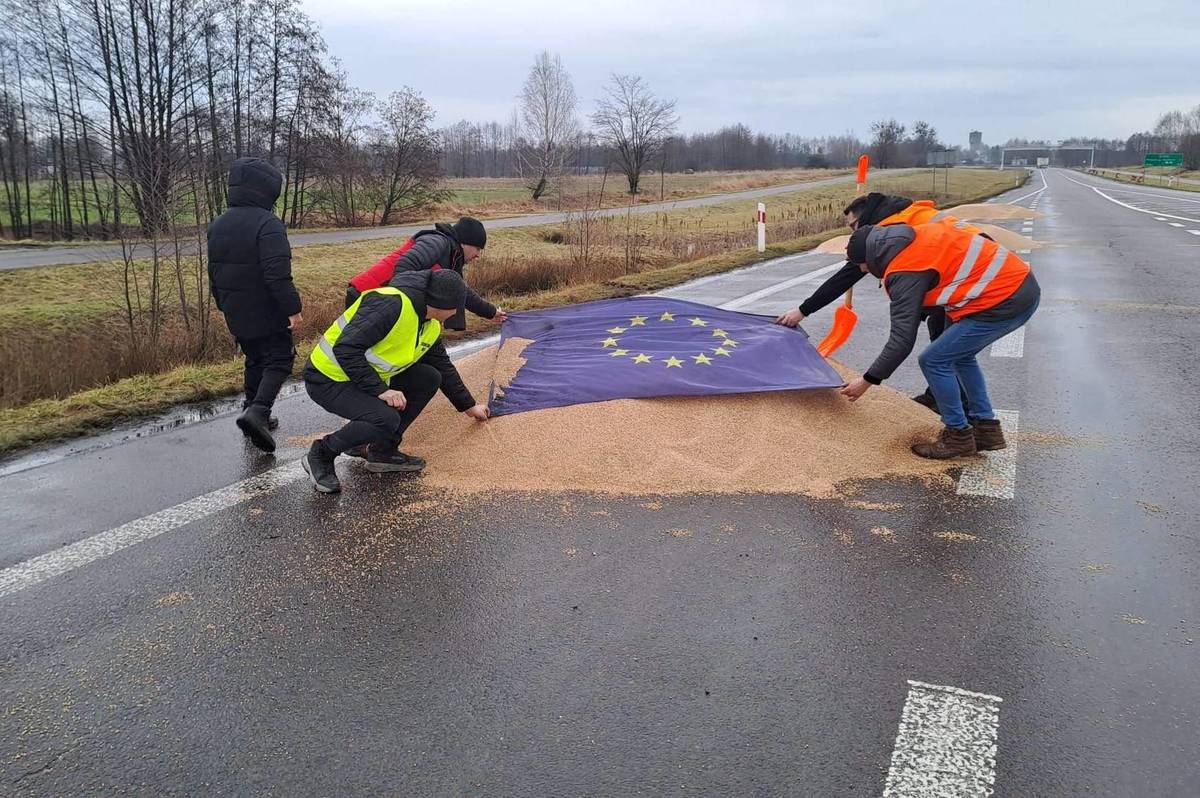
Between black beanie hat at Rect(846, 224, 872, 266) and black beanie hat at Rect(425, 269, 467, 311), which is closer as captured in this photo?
black beanie hat at Rect(425, 269, 467, 311)

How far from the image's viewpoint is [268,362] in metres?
6.00

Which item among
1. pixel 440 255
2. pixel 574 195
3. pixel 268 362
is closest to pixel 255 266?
pixel 268 362

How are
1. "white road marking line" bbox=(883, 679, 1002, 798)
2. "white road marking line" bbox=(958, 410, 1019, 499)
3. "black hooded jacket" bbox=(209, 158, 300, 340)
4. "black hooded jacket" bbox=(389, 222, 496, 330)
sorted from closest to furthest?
1. "white road marking line" bbox=(883, 679, 1002, 798)
2. "white road marking line" bbox=(958, 410, 1019, 499)
3. "black hooded jacket" bbox=(389, 222, 496, 330)
4. "black hooded jacket" bbox=(209, 158, 300, 340)

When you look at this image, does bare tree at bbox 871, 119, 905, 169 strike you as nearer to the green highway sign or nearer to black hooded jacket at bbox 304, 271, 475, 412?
the green highway sign

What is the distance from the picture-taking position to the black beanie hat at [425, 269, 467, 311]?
4.73m

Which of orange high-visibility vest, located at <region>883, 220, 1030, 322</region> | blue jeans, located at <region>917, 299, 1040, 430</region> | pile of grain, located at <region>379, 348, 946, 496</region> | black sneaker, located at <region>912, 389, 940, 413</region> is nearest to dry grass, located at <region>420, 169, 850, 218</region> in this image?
black sneaker, located at <region>912, 389, 940, 413</region>

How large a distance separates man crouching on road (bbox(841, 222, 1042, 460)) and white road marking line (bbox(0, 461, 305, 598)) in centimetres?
368

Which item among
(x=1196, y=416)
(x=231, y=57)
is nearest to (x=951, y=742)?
(x=1196, y=416)

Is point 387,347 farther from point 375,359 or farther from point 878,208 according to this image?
point 878,208

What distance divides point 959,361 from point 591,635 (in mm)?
3375

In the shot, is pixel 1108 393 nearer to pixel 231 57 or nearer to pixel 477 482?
pixel 477 482

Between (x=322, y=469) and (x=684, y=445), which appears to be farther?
(x=684, y=445)

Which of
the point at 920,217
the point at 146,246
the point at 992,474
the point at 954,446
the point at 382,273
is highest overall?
the point at 920,217

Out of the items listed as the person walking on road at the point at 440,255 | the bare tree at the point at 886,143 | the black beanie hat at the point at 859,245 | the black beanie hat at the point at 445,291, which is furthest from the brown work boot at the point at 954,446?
the bare tree at the point at 886,143
